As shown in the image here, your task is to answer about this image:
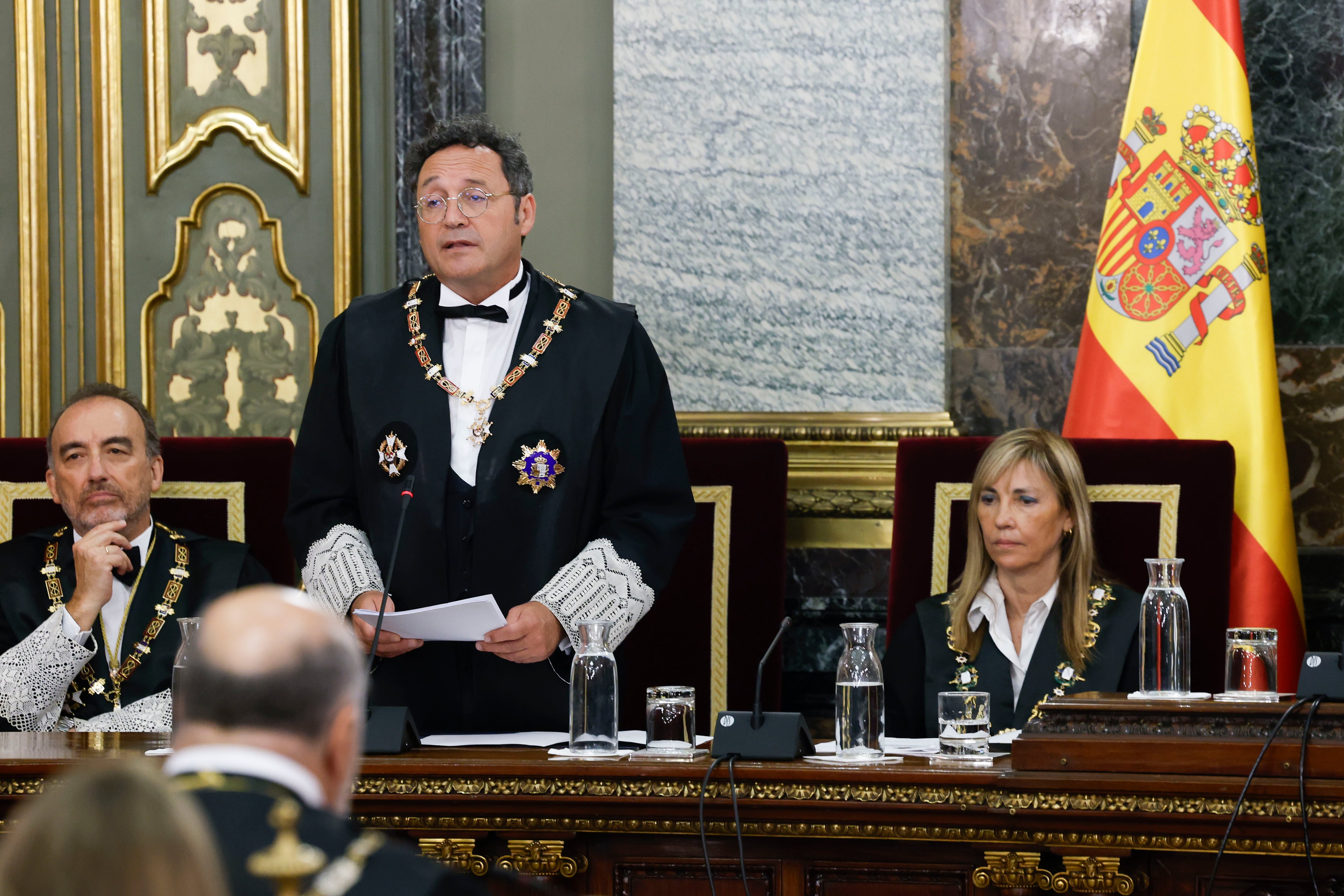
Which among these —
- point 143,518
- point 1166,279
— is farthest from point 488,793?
point 1166,279

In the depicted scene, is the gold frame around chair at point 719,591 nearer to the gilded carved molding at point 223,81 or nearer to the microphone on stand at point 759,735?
the microphone on stand at point 759,735

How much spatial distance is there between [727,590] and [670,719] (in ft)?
4.31

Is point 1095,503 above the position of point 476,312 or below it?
below

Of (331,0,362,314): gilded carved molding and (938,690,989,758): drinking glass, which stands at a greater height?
(331,0,362,314): gilded carved molding

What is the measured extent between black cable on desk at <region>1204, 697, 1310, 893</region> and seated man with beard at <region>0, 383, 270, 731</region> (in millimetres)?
1978

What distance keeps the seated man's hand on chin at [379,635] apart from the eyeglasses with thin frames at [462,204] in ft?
2.40

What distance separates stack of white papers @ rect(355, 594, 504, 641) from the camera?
2547mm

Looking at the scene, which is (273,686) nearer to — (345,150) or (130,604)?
(130,604)

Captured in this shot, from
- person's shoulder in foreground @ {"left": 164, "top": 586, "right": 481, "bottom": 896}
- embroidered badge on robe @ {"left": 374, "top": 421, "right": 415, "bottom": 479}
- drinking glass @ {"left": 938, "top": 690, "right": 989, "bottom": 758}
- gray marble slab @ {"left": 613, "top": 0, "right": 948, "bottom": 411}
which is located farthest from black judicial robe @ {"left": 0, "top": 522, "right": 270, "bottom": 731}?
person's shoulder in foreground @ {"left": 164, "top": 586, "right": 481, "bottom": 896}

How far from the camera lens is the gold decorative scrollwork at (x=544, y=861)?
7.91ft

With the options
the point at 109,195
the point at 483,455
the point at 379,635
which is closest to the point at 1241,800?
the point at 379,635

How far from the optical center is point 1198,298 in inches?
158

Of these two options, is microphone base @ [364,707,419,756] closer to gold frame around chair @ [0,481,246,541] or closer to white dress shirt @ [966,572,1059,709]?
white dress shirt @ [966,572,1059,709]

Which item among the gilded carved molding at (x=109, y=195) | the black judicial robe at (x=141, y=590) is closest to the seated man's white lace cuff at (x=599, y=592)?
the black judicial robe at (x=141, y=590)
